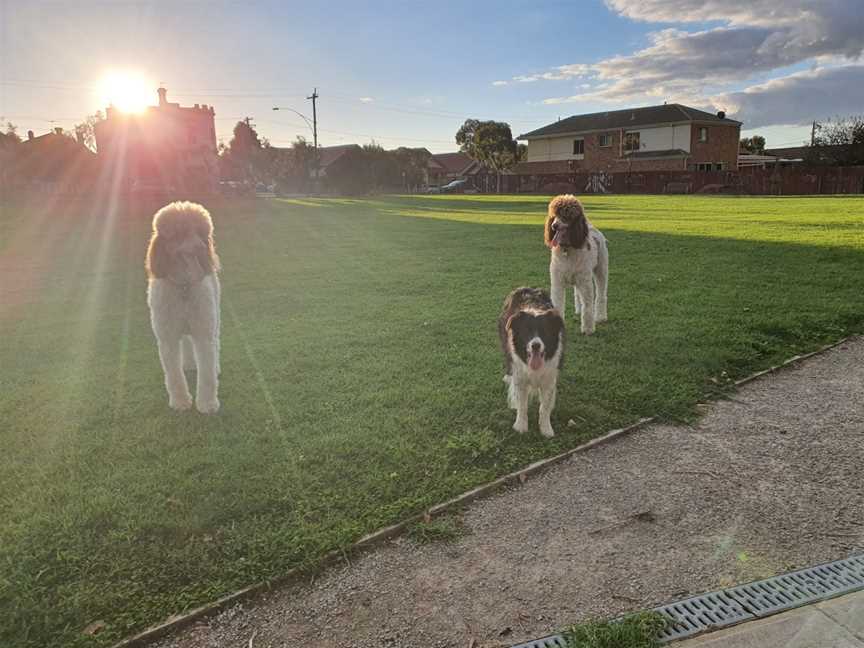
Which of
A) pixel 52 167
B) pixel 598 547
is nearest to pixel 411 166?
pixel 52 167

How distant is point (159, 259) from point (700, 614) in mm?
4382

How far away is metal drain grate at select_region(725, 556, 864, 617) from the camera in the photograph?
2.71m

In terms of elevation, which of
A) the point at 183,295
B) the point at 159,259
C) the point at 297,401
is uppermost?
the point at 159,259

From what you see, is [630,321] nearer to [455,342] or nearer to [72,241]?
[455,342]

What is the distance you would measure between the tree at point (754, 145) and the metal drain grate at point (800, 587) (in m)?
87.3

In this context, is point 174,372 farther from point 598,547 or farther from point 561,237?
point 561,237

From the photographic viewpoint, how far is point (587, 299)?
22.6 ft

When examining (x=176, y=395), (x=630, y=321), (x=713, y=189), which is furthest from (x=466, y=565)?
(x=713, y=189)

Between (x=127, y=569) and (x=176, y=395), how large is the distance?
7.18 ft

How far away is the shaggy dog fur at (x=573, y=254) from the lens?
6766 millimetres

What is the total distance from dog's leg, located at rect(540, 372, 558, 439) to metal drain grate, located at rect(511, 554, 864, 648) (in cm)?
177

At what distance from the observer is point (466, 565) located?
10.0 feet

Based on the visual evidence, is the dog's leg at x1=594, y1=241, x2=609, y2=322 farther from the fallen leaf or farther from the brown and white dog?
the fallen leaf

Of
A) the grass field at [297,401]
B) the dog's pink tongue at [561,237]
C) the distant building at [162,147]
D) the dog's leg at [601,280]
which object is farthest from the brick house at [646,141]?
the dog's pink tongue at [561,237]
